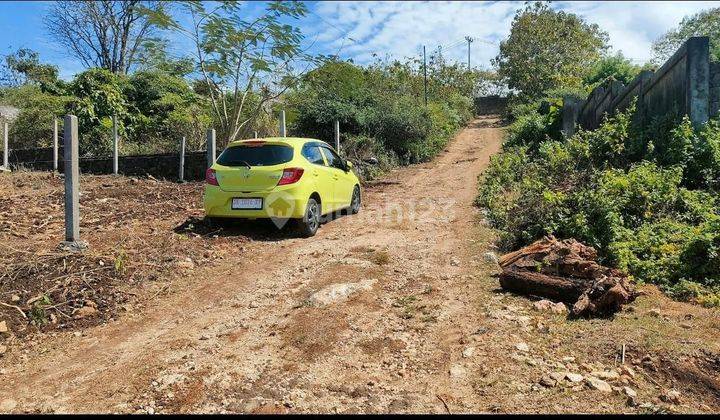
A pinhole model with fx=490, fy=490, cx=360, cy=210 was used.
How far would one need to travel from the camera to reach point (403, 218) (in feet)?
31.0

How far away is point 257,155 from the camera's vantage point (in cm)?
753

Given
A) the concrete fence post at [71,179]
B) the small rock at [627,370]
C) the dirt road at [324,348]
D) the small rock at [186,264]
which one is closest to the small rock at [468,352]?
the dirt road at [324,348]

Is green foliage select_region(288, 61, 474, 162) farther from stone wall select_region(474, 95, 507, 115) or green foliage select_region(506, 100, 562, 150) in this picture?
stone wall select_region(474, 95, 507, 115)

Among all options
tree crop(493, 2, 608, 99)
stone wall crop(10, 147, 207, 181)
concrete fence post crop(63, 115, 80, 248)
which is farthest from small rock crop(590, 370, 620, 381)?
tree crop(493, 2, 608, 99)

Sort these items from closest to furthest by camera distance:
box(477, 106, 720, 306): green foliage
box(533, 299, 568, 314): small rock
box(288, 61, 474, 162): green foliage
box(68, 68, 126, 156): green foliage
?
1. box(533, 299, 568, 314): small rock
2. box(477, 106, 720, 306): green foliage
3. box(288, 61, 474, 162): green foliage
4. box(68, 68, 126, 156): green foliage

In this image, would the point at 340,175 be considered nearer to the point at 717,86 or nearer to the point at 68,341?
the point at 68,341

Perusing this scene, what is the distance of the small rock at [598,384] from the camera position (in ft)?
10.0

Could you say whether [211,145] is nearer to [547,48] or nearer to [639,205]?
[639,205]

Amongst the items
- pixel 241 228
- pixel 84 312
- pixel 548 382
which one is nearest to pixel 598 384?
pixel 548 382

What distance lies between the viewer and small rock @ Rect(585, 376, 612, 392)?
3049mm

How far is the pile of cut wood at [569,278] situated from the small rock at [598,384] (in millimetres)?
1212

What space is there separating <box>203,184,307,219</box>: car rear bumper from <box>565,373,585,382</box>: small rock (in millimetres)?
4944

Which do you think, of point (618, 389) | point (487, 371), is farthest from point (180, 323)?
point (618, 389)

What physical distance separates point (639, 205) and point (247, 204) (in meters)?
5.63
